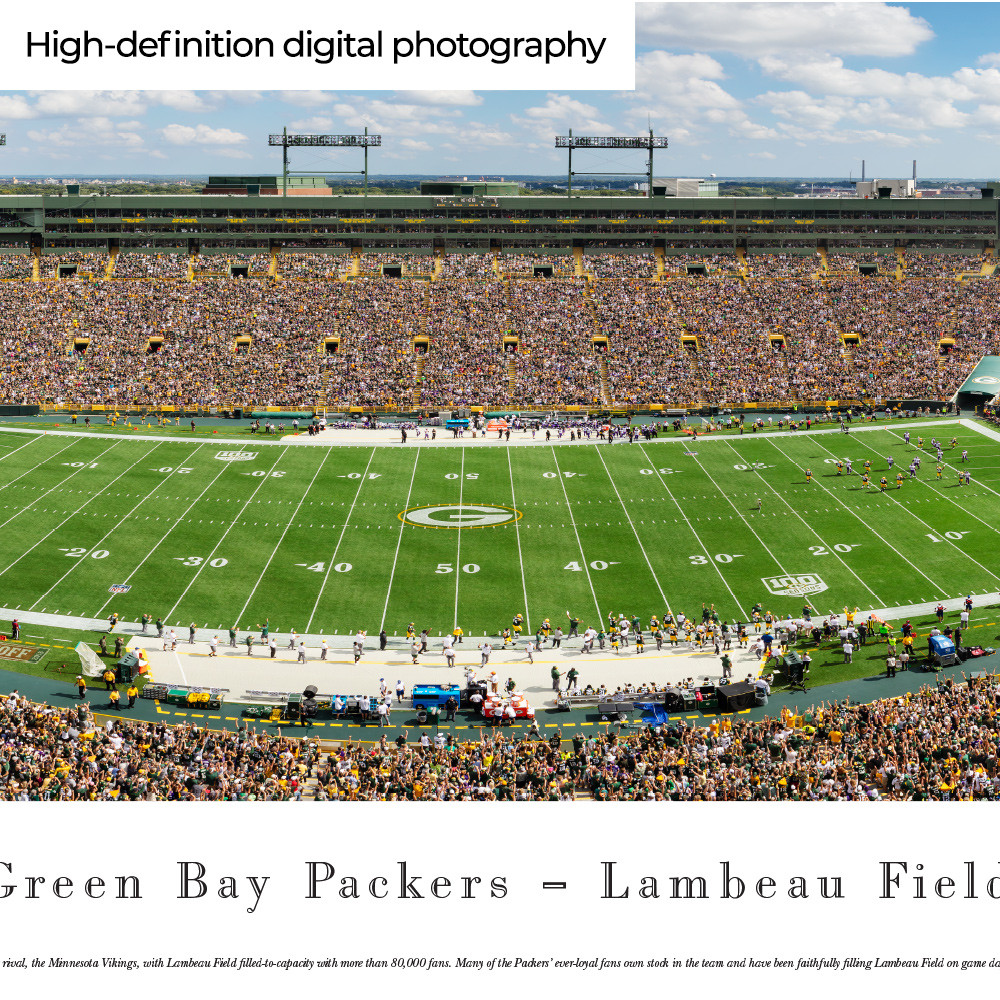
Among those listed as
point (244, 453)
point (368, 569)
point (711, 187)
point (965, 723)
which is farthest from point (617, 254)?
point (965, 723)

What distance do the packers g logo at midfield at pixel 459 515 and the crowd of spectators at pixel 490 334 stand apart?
19.2m

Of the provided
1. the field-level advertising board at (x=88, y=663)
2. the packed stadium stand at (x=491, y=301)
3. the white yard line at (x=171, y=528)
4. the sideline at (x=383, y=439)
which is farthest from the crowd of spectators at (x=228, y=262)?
the field-level advertising board at (x=88, y=663)

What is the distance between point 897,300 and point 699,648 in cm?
5302

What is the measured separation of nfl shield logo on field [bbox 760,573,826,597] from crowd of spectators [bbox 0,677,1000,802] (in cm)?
1310

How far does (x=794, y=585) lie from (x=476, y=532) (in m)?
14.4

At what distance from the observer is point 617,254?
9156 cm

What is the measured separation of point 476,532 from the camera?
5150cm

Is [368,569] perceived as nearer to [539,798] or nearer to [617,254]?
[539,798]

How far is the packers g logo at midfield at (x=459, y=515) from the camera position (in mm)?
52344

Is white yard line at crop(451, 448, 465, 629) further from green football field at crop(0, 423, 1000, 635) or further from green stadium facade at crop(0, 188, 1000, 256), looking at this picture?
green stadium facade at crop(0, 188, 1000, 256)

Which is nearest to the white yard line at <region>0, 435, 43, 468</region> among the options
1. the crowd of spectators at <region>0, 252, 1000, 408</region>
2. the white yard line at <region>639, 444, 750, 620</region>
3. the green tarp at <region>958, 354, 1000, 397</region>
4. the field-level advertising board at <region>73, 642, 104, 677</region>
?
the crowd of spectators at <region>0, 252, 1000, 408</region>

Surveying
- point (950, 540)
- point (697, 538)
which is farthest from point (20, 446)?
point (950, 540)

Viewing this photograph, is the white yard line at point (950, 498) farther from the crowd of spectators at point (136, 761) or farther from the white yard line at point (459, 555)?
the crowd of spectators at point (136, 761)

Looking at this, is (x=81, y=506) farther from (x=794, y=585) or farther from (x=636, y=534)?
(x=794, y=585)
